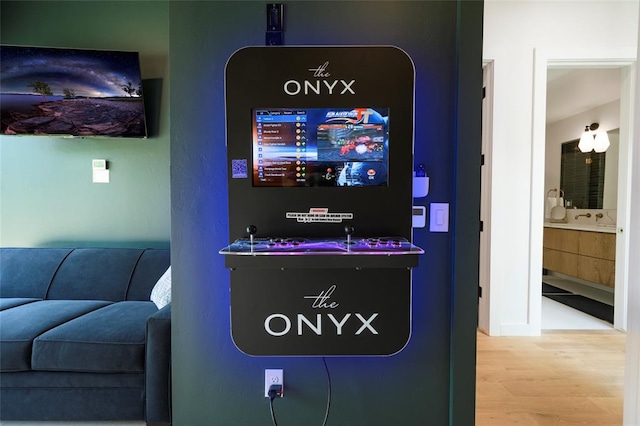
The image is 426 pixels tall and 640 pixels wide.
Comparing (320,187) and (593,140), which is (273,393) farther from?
(593,140)

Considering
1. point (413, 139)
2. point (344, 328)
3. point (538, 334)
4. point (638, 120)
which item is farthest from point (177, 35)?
point (538, 334)

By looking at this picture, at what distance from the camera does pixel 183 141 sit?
1.51 metres

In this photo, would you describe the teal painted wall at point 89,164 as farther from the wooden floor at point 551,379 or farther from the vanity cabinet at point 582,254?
the vanity cabinet at point 582,254

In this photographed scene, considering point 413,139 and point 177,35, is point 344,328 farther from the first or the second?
point 177,35

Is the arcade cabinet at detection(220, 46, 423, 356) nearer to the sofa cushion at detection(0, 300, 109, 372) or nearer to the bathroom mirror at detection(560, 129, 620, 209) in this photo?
→ the sofa cushion at detection(0, 300, 109, 372)

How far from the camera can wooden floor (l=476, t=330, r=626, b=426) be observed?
189cm

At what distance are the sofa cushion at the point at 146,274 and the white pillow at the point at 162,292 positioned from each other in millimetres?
172

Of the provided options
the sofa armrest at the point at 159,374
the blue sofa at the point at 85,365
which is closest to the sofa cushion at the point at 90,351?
the blue sofa at the point at 85,365

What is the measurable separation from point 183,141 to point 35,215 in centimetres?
210

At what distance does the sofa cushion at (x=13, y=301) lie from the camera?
2098mm

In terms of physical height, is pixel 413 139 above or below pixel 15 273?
above

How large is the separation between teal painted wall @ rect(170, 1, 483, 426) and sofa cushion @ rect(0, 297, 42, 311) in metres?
1.48

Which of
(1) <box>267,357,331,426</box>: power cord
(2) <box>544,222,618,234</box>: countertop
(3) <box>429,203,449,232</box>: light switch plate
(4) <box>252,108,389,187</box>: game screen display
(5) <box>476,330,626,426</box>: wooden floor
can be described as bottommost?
(5) <box>476,330,626,426</box>: wooden floor

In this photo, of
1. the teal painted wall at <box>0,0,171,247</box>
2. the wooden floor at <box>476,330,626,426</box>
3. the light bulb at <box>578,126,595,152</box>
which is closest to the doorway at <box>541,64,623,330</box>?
the light bulb at <box>578,126,595,152</box>
